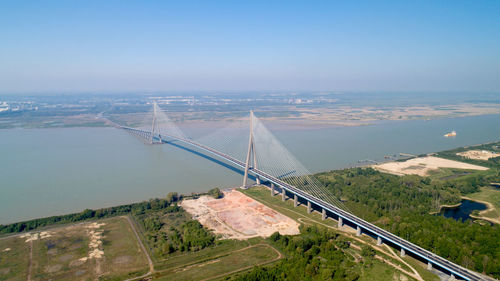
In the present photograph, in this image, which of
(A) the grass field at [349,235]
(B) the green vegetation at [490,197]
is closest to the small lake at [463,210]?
(B) the green vegetation at [490,197]

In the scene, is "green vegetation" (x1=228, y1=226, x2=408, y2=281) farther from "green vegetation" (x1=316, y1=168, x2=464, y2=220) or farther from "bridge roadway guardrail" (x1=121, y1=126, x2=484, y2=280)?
"green vegetation" (x1=316, y1=168, x2=464, y2=220)

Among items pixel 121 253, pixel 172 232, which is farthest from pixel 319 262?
pixel 121 253

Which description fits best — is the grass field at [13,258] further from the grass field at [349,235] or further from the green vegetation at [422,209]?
the green vegetation at [422,209]

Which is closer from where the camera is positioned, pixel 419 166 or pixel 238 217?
pixel 238 217

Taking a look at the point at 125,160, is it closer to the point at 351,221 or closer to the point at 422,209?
the point at 351,221

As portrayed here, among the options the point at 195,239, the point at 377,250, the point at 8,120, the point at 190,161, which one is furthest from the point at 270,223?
the point at 8,120

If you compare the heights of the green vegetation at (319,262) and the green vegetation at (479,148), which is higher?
the green vegetation at (479,148)

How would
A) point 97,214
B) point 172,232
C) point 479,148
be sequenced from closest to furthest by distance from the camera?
1. point 172,232
2. point 97,214
3. point 479,148
